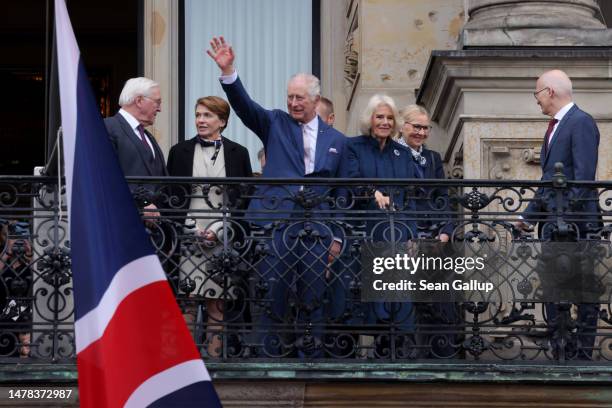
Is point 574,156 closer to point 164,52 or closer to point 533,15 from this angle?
point 533,15

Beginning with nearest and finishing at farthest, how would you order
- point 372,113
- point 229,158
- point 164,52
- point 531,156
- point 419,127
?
point 372,113
point 229,158
point 419,127
point 531,156
point 164,52

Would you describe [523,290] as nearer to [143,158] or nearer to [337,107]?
[143,158]

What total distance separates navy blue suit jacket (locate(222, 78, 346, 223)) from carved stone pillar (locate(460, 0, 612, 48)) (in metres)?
2.30

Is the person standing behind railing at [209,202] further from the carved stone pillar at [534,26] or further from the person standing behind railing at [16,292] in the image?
the carved stone pillar at [534,26]

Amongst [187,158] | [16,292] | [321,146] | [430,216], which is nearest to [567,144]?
[430,216]

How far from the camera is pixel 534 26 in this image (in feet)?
51.0

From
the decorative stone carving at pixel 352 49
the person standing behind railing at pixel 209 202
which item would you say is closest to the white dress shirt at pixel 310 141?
the person standing behind railing at pixel 209 202

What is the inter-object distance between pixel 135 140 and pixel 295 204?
106 centimetres

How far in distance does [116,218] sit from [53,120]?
7.69 ft

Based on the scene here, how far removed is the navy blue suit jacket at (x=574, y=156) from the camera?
1336 cm

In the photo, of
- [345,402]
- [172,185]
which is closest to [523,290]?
[345,402]

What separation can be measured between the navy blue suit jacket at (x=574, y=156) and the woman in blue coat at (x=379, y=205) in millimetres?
810

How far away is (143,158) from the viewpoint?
44.2 feet

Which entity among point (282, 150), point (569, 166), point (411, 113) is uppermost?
point (411, 113)
